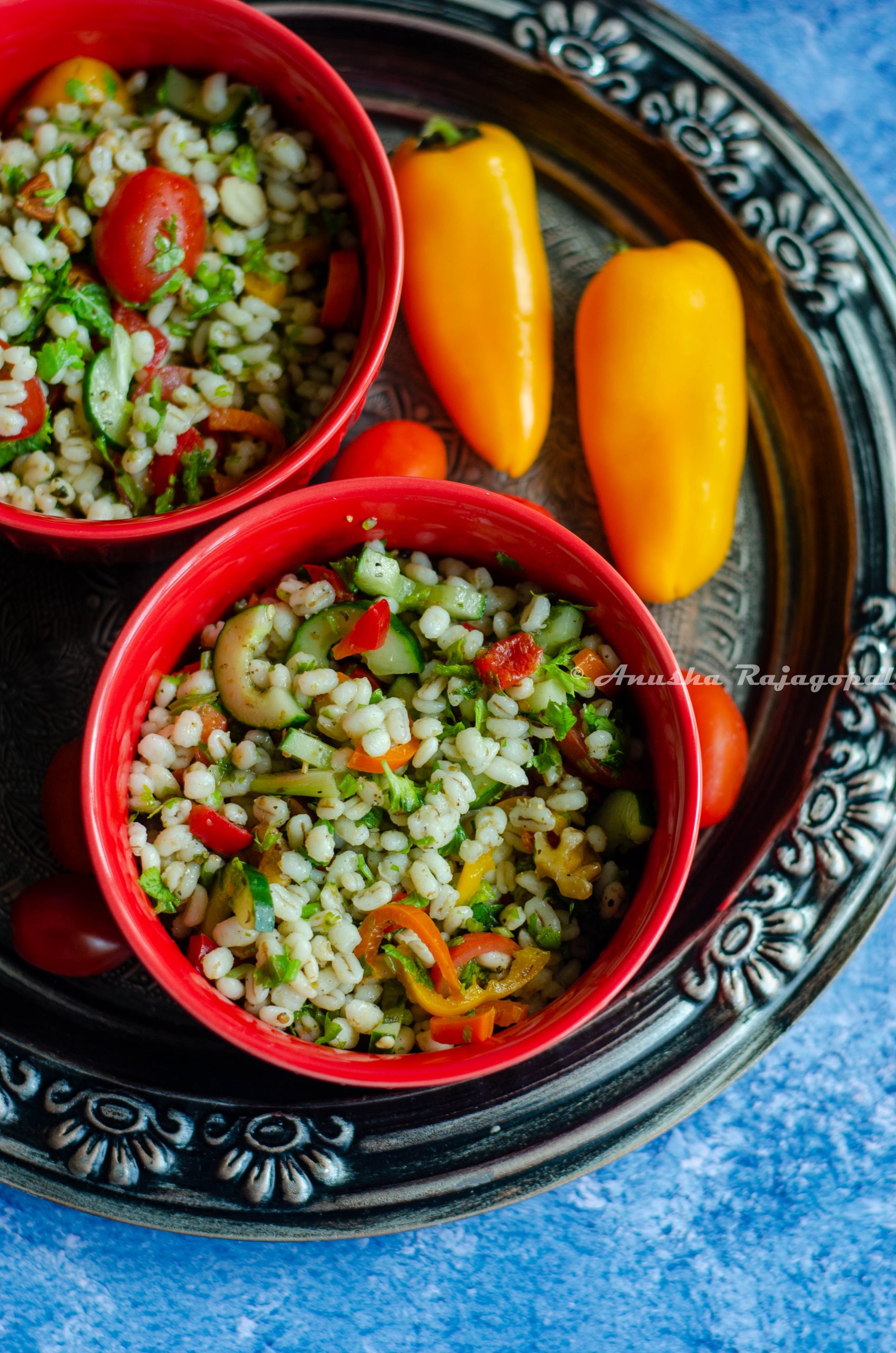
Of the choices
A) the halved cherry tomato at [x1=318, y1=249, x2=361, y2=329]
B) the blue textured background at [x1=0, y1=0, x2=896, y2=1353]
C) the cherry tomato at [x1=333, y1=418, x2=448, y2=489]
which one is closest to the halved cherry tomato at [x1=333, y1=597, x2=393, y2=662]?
the cherry tomato at [x1=333, y1=418, x2=448, y2=489]

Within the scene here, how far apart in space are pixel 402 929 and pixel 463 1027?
0.14 meters

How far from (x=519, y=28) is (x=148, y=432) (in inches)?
34.9

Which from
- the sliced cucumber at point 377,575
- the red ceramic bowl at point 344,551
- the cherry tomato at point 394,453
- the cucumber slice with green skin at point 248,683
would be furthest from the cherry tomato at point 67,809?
the cherry tomato at point 394,453

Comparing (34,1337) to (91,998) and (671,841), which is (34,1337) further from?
(671,841)

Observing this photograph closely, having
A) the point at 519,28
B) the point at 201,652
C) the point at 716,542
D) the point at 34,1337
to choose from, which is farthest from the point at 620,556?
the point at 34,1337

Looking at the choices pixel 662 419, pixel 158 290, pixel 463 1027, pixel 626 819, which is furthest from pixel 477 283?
pixel 463 1027

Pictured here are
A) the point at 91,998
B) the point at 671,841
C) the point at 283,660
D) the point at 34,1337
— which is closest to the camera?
the point at 671,841

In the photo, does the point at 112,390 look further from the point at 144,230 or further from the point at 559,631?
the point at 559,631

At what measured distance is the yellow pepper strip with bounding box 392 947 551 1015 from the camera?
52.7 inches

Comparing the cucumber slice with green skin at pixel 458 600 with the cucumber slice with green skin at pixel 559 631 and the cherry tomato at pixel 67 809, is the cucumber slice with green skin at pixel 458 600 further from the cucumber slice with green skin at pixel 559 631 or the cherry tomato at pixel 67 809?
→ the cherry tomato at pixel 67 809

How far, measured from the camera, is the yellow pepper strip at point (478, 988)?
1.34 m

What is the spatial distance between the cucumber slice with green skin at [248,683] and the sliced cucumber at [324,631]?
5cm

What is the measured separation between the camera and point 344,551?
151 centimetres

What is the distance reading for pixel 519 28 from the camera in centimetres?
169
